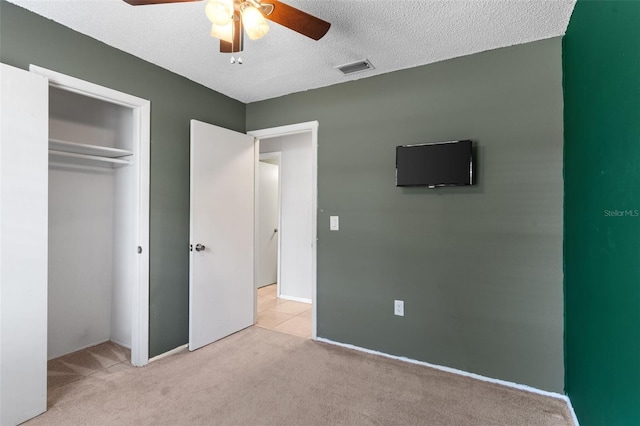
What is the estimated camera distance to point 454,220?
247 centimetres

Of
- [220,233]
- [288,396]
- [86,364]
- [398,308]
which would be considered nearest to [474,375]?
[398,308]

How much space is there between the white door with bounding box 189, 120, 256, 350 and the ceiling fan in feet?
4.65

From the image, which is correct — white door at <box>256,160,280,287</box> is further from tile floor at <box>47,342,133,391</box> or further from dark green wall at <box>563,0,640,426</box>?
dark green wall at <box>563,0,640,426</box>

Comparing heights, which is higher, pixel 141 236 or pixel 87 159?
pixel 87 159

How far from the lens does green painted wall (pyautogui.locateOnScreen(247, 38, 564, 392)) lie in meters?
2.20

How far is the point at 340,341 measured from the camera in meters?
2.97

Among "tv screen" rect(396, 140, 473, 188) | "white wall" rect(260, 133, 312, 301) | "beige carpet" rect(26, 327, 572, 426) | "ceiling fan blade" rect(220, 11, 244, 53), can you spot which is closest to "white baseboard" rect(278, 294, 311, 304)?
"white wall" rect(260, 133, 312, 301)

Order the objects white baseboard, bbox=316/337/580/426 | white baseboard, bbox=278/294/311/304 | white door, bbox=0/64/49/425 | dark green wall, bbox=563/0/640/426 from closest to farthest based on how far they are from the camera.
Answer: dark green wall, bbox=563/0/640/426 < white door, bbox=0/64/49/425 < white baseboard, bbox=316/337/580/426 < white baseboard, bbox=278/294/311/304

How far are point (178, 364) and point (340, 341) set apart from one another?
1405 mm

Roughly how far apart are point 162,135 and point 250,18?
1662 mm

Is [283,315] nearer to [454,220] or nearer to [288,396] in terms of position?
[288,396]

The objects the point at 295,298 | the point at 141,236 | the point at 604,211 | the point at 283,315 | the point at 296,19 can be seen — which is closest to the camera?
the point at 604,211

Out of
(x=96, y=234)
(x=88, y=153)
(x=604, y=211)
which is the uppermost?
(x=88, y=153)

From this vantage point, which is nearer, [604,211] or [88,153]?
[604,211]
